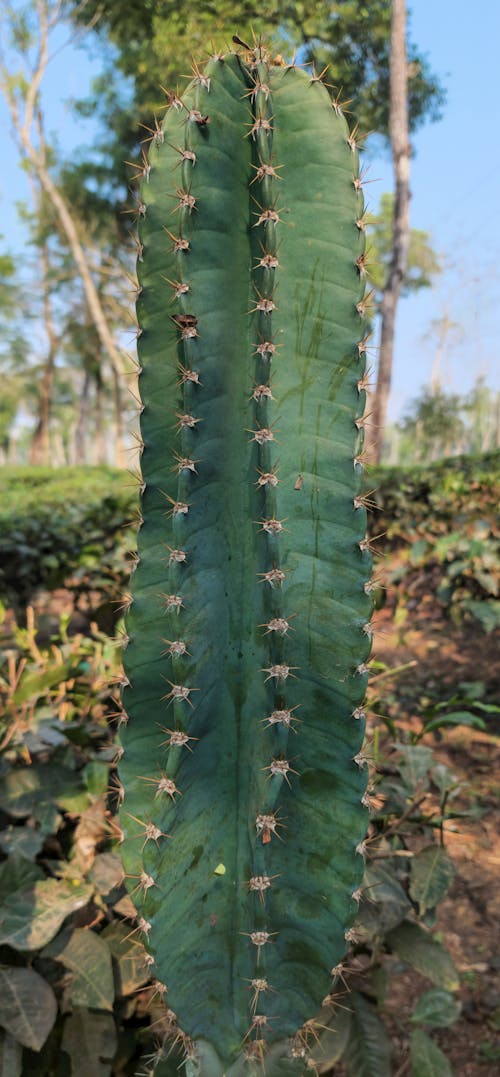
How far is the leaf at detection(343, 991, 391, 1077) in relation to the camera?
1292 millimetres

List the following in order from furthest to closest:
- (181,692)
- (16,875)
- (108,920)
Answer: (108,920) → (16,875) → (181,692)

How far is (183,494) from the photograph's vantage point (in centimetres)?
103

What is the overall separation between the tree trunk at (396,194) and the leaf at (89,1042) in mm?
6064

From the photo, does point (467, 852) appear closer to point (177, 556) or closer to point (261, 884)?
point (261, 884)

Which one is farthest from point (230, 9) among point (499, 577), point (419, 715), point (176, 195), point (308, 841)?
point (308, 841)

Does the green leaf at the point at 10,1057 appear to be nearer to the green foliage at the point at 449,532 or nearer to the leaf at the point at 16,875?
the leaf at the point at 16,875

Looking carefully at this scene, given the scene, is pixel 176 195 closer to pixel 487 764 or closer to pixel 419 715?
pixel 487 764

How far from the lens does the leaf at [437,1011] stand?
1.44 metres

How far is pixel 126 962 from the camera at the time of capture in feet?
4.21

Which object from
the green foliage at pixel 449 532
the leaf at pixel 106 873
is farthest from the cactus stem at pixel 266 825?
the green foliage at pixel 449 532

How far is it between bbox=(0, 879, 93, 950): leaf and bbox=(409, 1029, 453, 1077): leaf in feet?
2.20

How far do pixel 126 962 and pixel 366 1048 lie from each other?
455mm

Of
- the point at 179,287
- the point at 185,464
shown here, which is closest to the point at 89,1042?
the point at 185,464

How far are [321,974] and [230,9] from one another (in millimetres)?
7260
